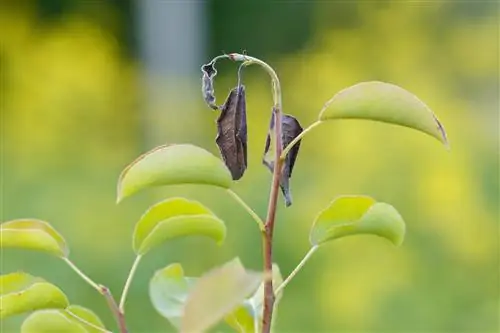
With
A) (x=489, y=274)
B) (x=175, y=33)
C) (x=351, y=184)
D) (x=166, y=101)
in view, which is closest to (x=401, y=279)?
(x=489, y=274)

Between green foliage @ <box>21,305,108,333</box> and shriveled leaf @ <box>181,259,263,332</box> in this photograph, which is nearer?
shriveled leaf @ <box>181,259,263,332</box>

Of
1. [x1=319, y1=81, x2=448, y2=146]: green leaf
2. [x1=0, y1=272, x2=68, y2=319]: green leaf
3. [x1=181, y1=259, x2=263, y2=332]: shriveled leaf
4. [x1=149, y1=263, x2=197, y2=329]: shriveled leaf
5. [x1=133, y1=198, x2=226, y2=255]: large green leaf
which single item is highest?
[x1=319, y1=81, x2=448, y2=146]: green leaf

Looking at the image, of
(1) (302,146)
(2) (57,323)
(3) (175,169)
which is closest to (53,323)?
(2) (57,323)

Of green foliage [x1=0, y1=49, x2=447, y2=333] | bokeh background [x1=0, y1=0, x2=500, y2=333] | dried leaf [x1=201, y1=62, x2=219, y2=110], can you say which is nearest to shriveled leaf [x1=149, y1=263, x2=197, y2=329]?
green foliage [x1=0, y1=49, x2=447, y2=333]

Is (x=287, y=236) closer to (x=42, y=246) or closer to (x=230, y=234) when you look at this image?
(x=230, y=234)

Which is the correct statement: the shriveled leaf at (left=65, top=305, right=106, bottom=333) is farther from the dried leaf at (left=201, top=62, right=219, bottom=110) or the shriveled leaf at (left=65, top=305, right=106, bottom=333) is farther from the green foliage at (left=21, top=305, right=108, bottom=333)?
the dried leaf at (left=201, top=62, right=219, bottom=110)

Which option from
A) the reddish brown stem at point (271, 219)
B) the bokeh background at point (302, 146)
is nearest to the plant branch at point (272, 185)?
the reddish brown stem at point (271, 219)
